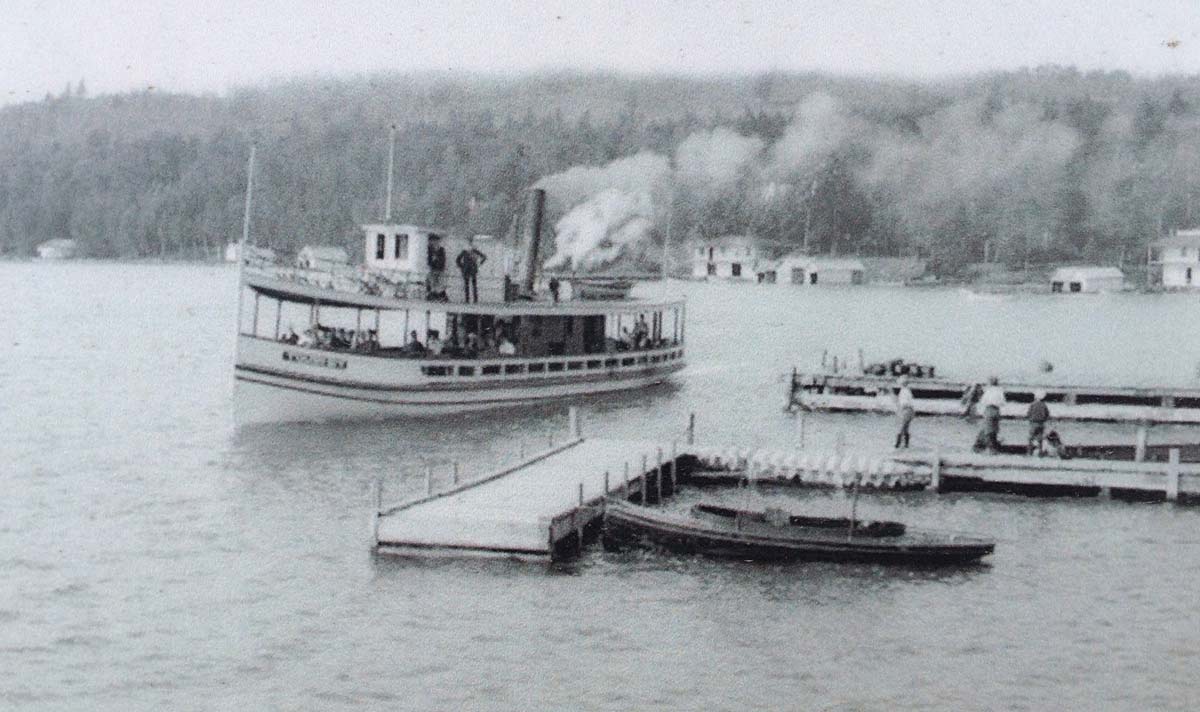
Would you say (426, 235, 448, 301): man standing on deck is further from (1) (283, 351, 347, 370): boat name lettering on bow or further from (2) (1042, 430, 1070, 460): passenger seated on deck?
(2) (1042, 430, 1070, 460): passenger seated on deck

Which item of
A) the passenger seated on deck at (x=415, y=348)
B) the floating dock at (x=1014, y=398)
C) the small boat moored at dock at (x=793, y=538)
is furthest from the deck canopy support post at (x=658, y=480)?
the floating dock at (x=1014, y=398)

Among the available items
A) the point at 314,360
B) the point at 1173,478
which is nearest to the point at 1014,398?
the point at 1173,478

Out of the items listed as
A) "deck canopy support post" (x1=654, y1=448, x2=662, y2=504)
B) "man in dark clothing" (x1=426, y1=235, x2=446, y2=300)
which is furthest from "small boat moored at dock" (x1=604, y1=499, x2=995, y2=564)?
"man in dark clothing" (x1=426, y1=235, x2=446, y2=300)

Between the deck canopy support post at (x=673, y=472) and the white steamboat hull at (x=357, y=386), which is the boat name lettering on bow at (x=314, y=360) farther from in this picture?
the deck canopy support post at (x=673, y=472)

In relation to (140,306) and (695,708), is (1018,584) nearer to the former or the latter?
(695,708)

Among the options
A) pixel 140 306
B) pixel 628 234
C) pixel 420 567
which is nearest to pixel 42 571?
pixel 420 567

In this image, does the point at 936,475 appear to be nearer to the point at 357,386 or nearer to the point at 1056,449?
the point at 1056,449
